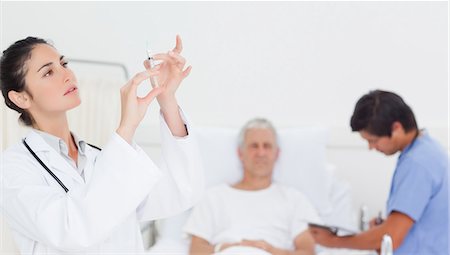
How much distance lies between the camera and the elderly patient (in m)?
2.21

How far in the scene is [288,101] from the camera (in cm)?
255

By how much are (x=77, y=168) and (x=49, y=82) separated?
0.66 feet

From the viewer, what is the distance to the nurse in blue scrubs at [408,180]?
1.72 m

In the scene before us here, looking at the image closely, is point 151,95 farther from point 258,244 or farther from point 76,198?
point 258,244

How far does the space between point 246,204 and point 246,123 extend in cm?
36

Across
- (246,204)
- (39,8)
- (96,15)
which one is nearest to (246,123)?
(246,204)

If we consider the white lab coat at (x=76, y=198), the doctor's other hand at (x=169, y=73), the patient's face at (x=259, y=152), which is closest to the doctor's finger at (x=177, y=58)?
the doctor's other hand at (x=169, y=73)

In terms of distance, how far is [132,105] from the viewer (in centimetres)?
105

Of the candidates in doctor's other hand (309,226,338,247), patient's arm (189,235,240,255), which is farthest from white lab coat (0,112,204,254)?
patient's arm (189,235,240,255)

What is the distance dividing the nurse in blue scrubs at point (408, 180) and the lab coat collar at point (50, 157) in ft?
3.12

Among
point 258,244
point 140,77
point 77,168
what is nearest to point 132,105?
point 140,77

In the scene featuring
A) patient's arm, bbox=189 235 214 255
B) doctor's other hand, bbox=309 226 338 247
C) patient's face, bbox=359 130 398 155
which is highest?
patient's face, bbox=359 130 398 155

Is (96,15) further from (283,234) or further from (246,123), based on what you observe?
(283,234)

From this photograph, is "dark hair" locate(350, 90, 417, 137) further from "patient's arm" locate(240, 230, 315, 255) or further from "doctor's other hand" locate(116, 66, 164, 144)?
"doctor's other hand" locate(116, 66, 164, 144)
